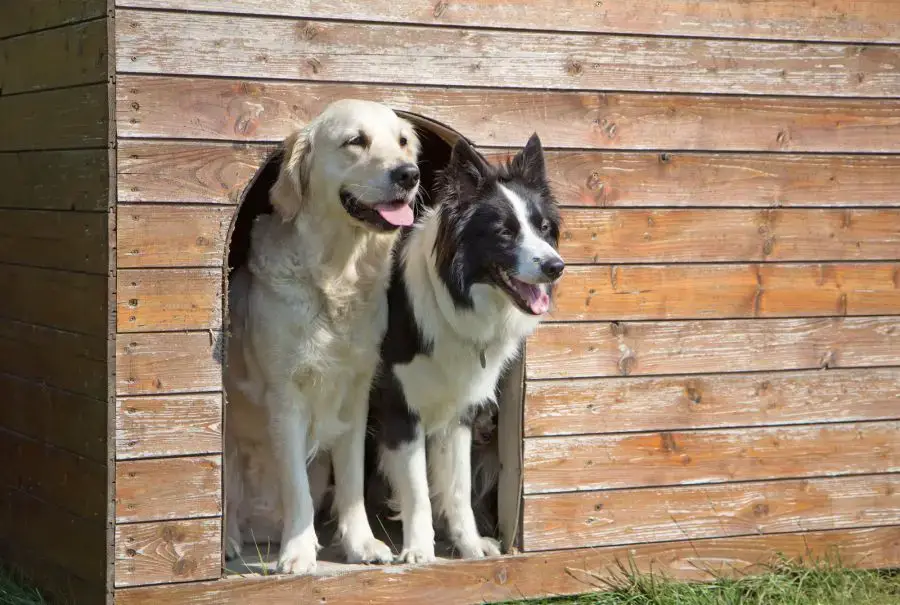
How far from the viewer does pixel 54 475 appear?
4461 millimetres

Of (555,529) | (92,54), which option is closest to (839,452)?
(555,529)

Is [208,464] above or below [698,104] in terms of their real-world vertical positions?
below

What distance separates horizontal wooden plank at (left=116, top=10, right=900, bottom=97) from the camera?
3996mm

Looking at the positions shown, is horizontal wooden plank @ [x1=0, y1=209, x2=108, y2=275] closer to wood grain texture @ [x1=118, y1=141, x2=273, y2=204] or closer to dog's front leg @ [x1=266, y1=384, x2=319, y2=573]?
wood grain texture @ [x1=118, y1=141, x2=273, y2=204]

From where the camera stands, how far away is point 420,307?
4516 millimetres

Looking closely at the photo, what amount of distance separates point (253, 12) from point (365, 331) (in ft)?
4.17

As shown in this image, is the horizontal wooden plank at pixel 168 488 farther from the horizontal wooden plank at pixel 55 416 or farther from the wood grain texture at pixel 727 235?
the wood grain texture at pixel 727 235

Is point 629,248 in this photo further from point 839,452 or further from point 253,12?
point 253,12

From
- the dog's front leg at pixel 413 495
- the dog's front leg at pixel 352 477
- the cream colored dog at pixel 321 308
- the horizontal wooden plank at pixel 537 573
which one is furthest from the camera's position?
the dog's front leg at pixel 352 477

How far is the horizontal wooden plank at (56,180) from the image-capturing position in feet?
13.1

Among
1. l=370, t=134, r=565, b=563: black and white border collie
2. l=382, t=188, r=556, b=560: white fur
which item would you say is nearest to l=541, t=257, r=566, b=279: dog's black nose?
l=370, t=134, r=565, b=563: black and white border collie

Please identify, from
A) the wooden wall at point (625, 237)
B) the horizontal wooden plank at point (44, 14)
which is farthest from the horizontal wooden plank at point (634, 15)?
the horizontal wooden plank at point (44, 14)

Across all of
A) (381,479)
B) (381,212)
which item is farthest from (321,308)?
(381,479)

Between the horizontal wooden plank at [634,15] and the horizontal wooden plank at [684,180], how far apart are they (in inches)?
17.4
